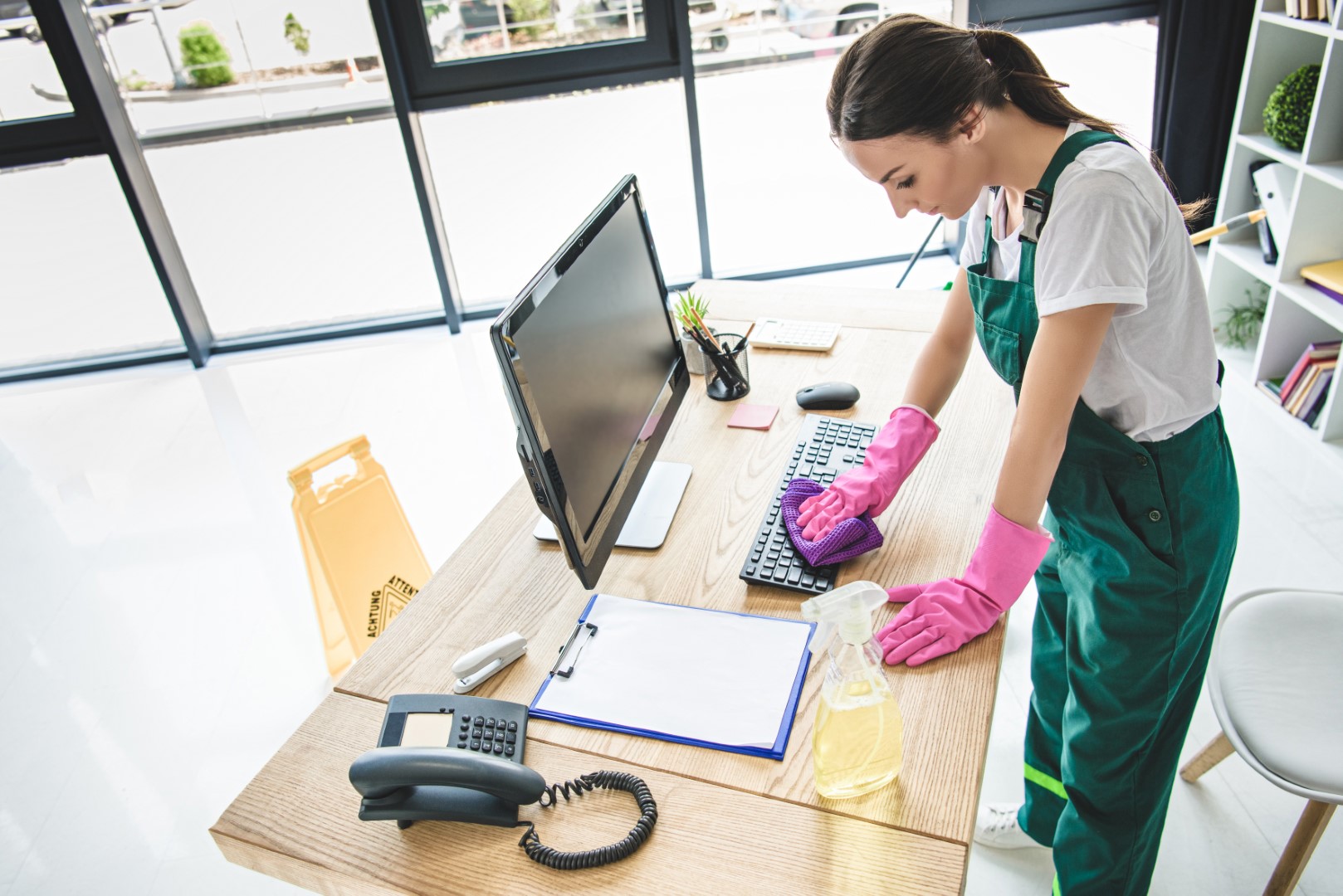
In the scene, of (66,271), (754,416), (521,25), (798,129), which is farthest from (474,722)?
(66,271)

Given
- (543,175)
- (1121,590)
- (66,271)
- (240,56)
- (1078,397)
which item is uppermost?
(240,56)

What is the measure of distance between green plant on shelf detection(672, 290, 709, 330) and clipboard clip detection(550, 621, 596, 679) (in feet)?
2.32

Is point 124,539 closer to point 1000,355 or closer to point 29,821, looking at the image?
point 29,821

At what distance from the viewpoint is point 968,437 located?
1.54 m

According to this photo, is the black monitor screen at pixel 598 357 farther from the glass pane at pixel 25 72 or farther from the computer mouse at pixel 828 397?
the glass pane at pixel 25 72

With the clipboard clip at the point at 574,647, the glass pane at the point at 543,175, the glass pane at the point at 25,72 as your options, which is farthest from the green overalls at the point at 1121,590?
the glass pane at the point at 25,72

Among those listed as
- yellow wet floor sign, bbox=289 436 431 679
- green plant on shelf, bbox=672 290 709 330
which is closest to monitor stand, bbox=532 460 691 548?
green plant on shelf, bbox=672 290 709 330

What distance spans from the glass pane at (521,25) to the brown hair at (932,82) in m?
2.73

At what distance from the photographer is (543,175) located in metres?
4.56

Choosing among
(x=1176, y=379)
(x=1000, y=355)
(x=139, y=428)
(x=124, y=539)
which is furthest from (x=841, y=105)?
(x=139, y=428)

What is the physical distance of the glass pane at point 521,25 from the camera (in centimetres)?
355

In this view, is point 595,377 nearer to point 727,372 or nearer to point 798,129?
point 727,372

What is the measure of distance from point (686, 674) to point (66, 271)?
4686 millimetres

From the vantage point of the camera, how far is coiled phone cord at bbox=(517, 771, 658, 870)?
0.94 metres
